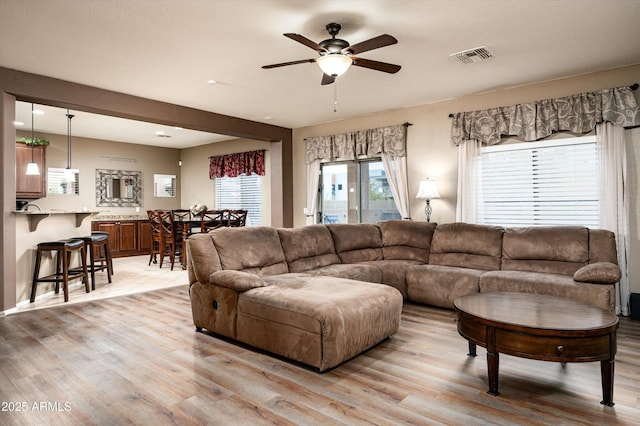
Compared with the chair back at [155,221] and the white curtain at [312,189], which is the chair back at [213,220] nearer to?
the chair back at [155,221]

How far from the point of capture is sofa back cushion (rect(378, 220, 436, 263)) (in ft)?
16.2

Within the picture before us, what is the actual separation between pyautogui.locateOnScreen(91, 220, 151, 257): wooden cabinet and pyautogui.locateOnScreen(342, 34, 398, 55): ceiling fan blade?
7558 mm

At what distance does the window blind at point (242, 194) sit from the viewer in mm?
8289

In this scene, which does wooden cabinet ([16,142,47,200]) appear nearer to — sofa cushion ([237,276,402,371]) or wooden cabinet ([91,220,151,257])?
wooden cabinet ([91,220,151,257])

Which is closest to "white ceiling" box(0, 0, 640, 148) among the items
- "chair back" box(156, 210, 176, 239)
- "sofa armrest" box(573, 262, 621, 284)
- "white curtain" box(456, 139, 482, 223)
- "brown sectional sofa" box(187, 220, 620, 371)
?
"white curtain" box(456, 139, 482, 223)

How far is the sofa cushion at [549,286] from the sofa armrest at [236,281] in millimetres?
2372

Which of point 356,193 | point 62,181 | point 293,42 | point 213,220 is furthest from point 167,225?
point 293,42

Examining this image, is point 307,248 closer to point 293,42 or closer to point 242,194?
point 293,42

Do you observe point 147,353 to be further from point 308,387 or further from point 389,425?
point 389,425

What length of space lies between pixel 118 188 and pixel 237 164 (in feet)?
10.1

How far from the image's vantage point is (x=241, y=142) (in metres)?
8.42

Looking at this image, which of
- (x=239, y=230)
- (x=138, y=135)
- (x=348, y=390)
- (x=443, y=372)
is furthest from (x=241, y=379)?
(x=138, y=135)

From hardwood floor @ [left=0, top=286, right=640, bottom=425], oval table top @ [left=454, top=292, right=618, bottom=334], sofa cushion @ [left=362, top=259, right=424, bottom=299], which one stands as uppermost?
oval table top @ [left=454, top=292, right=618, bottom=334]

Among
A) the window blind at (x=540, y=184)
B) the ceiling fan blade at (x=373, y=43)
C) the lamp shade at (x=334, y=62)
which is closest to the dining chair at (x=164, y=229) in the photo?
the lamp shade at (x=334, y=62)
